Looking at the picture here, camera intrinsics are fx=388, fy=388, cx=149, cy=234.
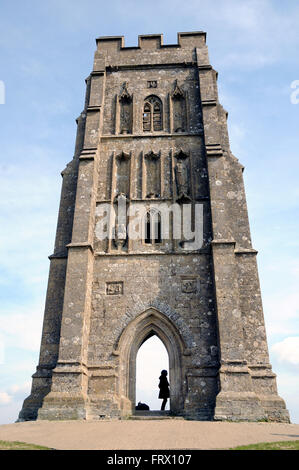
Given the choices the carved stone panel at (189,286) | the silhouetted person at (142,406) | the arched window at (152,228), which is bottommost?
the silhouetted person at (142,406)

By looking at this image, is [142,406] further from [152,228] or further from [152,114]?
[152,114]

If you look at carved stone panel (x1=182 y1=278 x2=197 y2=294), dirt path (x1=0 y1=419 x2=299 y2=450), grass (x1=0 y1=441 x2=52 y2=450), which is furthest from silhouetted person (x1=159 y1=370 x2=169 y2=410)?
grass (x1=0 y1=441 x2=52 y2=450)

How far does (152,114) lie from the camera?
18344mm

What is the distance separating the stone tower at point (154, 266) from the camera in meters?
12.5

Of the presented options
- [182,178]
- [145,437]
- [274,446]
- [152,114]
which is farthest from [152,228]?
[274,446]

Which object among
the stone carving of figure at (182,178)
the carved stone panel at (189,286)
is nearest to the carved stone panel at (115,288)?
the carved stone panel at (189,286)

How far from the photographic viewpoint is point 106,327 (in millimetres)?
13781

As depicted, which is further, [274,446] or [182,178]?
[182,178]

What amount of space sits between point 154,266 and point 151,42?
12.5 metres

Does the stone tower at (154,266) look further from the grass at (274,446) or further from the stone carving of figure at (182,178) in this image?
the grass at (274,446)

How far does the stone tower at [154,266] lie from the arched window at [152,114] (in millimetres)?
56

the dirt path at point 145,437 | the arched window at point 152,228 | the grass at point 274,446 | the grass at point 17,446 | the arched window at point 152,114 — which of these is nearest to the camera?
the grass at point 274,446

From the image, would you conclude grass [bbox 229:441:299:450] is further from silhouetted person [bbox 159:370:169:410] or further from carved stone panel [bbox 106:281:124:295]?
silhouetted person [bbox 159:370:169:410]

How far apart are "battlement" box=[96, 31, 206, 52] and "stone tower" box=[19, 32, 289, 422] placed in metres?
1.43
